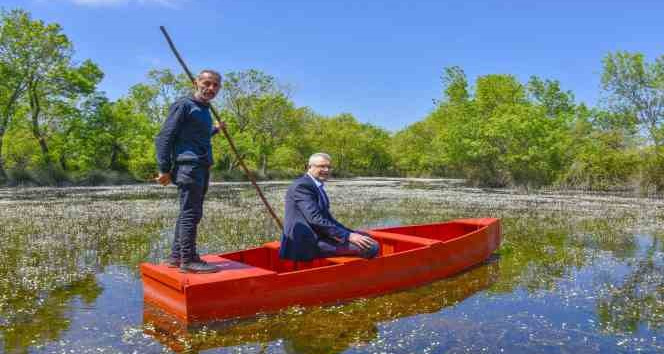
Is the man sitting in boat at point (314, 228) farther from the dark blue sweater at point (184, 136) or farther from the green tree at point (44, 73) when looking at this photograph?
the green tree at point (44, 73)

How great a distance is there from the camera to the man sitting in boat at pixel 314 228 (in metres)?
7.46

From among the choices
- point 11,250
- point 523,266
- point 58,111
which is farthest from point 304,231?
point 58,111

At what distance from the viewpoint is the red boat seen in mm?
6332

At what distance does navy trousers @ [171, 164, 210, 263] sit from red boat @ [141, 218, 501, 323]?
407mm

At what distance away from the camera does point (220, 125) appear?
297 inches

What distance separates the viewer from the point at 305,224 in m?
7.52

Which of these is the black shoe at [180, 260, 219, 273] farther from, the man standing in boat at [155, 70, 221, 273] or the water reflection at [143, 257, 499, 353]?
the water reflection at [143, 257, 499, 353]

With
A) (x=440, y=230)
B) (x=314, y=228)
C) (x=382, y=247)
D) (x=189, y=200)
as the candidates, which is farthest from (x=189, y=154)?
(x=440, y=230)

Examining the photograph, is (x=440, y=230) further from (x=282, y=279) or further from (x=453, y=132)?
(x=453, y=132)

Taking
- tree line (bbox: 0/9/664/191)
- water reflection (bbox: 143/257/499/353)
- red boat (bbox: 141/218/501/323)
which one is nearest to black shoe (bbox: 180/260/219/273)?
red boat (bbox: 141/218/501/323)

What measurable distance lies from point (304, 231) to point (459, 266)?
373 centimetres

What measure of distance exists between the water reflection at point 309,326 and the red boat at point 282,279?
15 centimetres

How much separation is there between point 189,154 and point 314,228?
7.32 feet

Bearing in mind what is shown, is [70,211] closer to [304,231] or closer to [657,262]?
[304,231]
